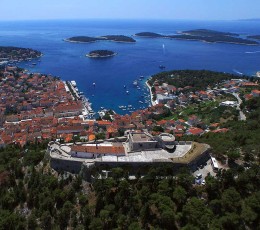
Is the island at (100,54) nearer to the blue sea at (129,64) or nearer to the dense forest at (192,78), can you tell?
the blue sea at (129,64)

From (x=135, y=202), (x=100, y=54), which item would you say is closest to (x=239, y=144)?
(x=135, y=202)

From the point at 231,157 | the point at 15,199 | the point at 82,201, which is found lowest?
the point at 15,199

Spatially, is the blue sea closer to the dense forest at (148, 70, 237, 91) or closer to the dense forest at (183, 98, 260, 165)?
the dense forest at (148, 70, 237, 91)

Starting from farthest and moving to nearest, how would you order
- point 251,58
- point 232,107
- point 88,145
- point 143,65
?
point 251,58 < point 143,65 < point 232,107 < point 88,145

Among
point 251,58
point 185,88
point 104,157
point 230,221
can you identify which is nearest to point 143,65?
point 185,88

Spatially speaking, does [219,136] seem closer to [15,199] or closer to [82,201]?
[82,201]

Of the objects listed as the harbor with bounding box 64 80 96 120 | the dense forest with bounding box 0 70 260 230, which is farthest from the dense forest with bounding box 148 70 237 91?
the dense forest with bounding box 0 70 260 230

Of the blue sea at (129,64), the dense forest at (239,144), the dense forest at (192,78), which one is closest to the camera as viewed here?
the dense forest at (239,144)

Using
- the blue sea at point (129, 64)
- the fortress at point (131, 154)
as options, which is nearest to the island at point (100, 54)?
the blue sea at point (129, 64)

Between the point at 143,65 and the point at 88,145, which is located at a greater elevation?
the point at 88,145
